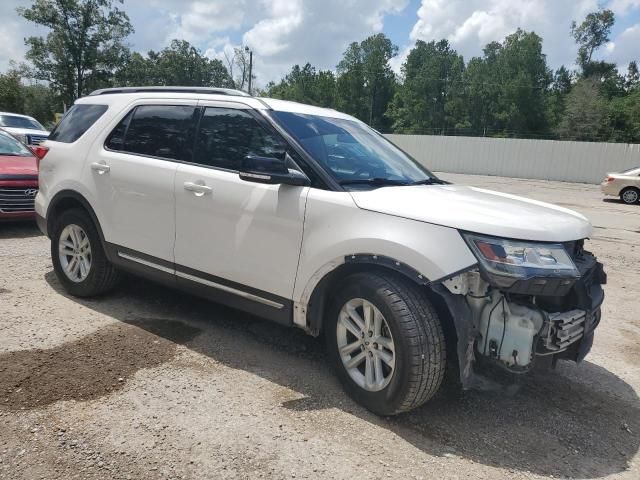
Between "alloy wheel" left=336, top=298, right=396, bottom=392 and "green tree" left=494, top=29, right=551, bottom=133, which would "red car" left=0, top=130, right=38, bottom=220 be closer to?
"alloy wheel" left=336, top=298, right=396, bottom=392

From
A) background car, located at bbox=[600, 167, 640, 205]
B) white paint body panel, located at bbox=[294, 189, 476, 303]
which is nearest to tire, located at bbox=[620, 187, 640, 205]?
background car, located at bbox=[600, 167, 640, 205]

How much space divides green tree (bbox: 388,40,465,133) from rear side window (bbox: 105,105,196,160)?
7221 centimetres

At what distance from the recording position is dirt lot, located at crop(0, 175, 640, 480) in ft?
8.65

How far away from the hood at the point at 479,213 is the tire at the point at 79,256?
8.72 ft

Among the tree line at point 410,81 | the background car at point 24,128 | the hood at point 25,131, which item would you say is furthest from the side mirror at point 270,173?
the tree line at point 410,81

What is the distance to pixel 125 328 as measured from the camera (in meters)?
4.21

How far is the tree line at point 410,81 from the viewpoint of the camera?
131 ft

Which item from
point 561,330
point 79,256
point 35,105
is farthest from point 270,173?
point 35,105

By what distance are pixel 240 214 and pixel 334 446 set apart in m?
1.61

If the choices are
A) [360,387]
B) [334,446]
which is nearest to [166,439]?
[334,446]

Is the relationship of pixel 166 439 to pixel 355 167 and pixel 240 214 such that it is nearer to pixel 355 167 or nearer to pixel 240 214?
pixel 240 214

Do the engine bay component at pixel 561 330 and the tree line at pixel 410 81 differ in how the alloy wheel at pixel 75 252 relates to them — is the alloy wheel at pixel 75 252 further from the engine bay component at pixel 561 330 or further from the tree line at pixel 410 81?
the tree line at pixel 410 81

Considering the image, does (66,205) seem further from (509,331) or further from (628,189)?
(628,189)

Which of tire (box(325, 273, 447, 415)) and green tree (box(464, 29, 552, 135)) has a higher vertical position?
A: green tree (box(464, 29, 552, 135))
